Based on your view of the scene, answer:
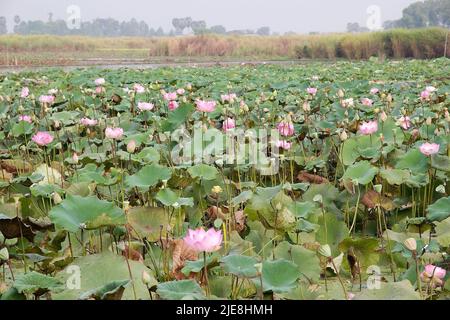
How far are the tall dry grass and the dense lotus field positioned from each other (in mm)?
15223

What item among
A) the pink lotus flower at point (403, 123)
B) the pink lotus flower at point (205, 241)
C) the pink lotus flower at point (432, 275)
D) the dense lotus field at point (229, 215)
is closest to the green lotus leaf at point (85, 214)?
the dense lotus field at point (229, 215)

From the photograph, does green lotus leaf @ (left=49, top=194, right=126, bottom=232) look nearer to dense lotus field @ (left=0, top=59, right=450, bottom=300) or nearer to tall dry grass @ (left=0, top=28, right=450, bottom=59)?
dense lotus field @ (left=0, top=59, right=450, bottom=300)

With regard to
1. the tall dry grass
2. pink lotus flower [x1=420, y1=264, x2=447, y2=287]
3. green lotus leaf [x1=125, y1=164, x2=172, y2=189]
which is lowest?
pink lotus flower [x1=420, y1=264, x2=447, y2=287]

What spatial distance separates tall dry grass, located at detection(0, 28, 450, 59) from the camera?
17.9 metres

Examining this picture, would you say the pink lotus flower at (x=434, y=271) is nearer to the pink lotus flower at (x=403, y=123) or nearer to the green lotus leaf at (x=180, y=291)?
the green lotus leaf at (x=180, y=291)

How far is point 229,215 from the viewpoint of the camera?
5.78 ft

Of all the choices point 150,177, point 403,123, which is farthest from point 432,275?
point 403,123

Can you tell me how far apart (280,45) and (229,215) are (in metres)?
22.2

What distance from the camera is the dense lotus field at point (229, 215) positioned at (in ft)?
4.11

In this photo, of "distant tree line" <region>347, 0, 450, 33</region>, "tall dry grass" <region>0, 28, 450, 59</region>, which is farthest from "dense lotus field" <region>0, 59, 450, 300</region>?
"distant tree line" <region>347, 0, 450, 33</region>

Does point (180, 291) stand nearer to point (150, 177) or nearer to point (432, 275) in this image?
point (432, 275)

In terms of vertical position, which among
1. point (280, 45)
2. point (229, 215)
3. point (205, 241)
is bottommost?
point (229, 215)

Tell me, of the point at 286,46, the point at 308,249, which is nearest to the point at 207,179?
the point at 308,249

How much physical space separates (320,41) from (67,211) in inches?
745
